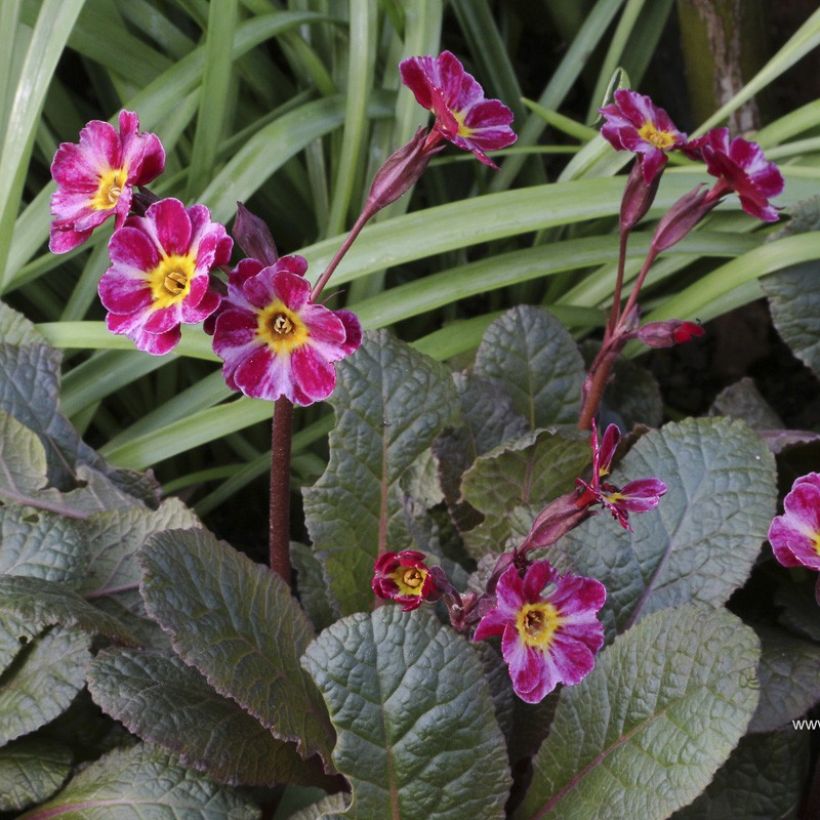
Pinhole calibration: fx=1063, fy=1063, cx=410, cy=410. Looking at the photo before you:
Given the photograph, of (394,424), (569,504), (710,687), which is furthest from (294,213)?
(710,687)

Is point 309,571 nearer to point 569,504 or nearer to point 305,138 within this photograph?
point 569,504

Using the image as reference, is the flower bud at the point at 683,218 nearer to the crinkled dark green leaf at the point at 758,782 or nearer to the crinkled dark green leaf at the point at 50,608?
the crinkled dark green leaf at the point at 758,782

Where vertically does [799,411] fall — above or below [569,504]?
below

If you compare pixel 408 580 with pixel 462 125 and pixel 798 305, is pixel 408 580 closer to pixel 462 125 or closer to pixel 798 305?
pixel 462 125

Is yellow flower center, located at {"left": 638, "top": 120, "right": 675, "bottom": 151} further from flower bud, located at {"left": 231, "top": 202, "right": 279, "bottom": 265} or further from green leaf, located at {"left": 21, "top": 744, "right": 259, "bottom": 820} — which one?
green leaf, located at {"left": 21, "top": 744, "right": 259, "bottom": 820}

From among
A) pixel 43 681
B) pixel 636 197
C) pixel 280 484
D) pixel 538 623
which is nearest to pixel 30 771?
pixel 43 681

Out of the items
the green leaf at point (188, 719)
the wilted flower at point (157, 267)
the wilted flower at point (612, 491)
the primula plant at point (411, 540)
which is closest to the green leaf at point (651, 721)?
the primula plant at point (411, 540)
